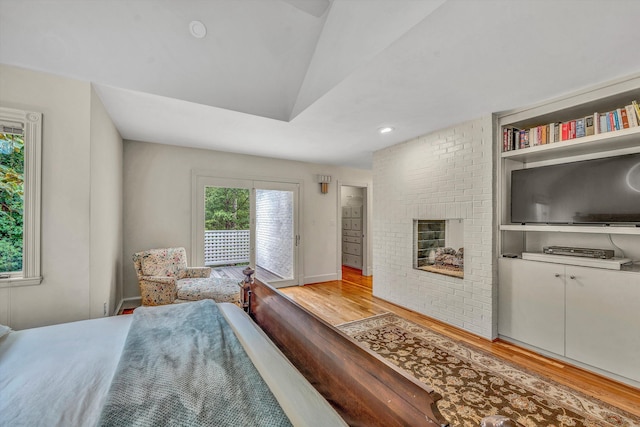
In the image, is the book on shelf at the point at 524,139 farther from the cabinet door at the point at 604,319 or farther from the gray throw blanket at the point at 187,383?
the gray throw blanket at the point at 187,383

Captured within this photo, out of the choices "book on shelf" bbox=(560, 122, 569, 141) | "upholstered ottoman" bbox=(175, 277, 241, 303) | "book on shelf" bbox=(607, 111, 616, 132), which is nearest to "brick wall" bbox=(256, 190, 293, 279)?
"upholstered ottoman" bbox=(175, 277, 241, 303)

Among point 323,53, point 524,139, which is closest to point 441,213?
point 524,139

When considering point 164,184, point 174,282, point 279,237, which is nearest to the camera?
point 174,282

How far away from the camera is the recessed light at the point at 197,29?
2013 millimetres

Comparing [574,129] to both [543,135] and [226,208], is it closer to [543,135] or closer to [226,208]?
[543,135]

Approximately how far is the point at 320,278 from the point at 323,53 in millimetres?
4050

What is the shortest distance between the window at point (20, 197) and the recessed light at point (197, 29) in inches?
50.6

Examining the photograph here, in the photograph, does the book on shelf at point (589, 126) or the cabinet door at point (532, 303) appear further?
the cabinet door at point (532, 303)

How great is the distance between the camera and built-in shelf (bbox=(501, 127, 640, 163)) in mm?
2104

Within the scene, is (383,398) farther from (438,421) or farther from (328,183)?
(328,183)

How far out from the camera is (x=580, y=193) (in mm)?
2393

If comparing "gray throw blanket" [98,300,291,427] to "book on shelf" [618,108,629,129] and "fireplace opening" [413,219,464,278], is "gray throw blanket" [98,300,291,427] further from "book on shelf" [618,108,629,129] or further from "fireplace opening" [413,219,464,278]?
"book on shelf" [618,108,629,129]

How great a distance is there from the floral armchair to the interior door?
140 cm

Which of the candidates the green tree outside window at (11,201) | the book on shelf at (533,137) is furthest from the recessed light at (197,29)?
the book on shelf at (533,137)
